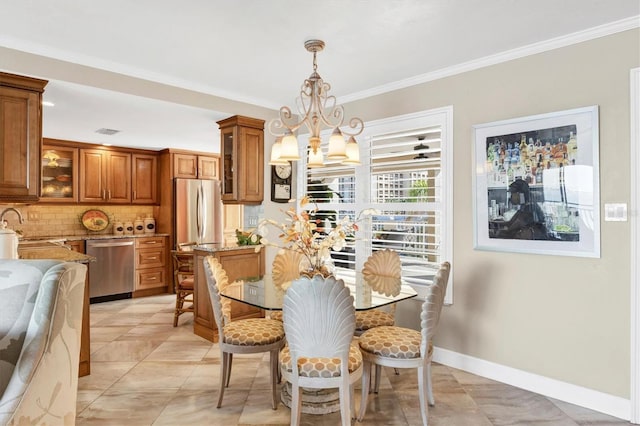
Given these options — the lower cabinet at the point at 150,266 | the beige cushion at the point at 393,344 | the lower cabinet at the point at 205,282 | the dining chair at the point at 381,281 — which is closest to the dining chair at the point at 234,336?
the beige cushion at the point at 393,344

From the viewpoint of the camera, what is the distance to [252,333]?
2.55 meters

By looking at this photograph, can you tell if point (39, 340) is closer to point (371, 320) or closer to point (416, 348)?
point (416, 348)

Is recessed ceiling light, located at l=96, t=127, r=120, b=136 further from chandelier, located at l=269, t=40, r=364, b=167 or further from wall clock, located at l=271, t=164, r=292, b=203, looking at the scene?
chandelier, located at l=269, t=40, r=364, b=167

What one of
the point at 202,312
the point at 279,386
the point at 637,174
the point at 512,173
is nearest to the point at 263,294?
the point at 279,386

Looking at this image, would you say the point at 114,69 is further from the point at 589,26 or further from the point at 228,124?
the point at 589,26

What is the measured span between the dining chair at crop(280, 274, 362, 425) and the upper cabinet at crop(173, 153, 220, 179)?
188 inches

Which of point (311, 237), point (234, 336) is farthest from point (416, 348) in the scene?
point (234, 336)

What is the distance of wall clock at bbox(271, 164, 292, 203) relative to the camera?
4445mm

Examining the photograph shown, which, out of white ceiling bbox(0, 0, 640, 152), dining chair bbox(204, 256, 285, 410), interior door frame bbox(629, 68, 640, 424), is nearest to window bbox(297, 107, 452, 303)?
white ceiling bbox(0, 0, 640, 152)

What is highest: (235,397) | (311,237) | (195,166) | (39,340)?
(195,166)

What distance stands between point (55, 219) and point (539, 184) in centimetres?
616

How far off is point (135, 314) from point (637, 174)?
5.19 metres

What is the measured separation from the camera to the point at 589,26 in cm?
A: 250

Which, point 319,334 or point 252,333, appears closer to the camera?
point 319,334
